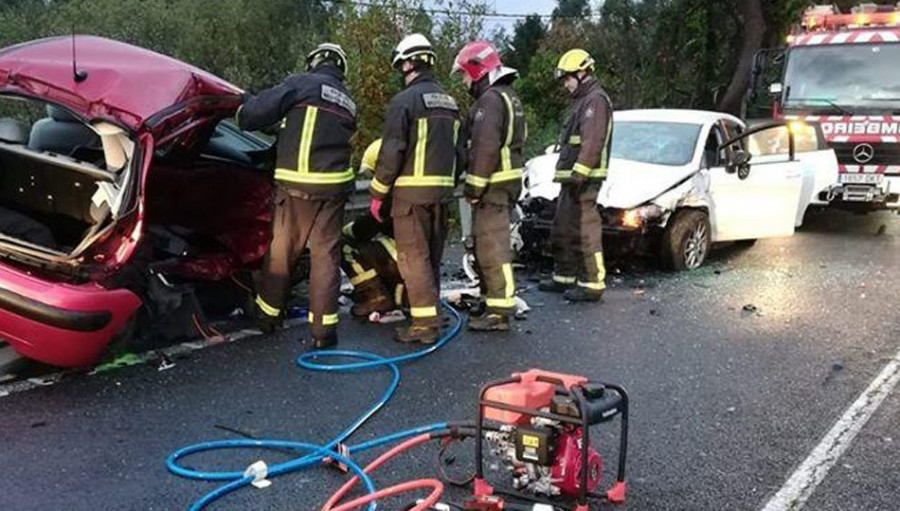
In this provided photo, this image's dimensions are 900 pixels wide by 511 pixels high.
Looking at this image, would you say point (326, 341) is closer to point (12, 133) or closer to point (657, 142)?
point (12, 133)

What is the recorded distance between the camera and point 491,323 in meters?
5.98

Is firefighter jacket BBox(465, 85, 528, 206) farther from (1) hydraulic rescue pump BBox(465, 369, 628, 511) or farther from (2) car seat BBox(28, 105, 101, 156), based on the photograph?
(1) hydraulic rescue pump BBox(465, 369, 628, 511)

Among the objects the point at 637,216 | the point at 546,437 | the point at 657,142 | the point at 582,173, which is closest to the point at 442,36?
the point at 657,142

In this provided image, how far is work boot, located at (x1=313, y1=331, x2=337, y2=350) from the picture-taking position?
5.37 m

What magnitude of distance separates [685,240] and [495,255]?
277cm

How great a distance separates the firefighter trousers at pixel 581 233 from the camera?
6.83 m

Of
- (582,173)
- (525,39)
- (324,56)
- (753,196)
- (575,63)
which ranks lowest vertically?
(753,196)

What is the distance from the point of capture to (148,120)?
4469mm

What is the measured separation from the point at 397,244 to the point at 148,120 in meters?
1.80

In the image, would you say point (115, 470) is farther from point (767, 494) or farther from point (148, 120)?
point (767, 494)

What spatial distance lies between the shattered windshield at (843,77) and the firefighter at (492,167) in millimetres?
6489

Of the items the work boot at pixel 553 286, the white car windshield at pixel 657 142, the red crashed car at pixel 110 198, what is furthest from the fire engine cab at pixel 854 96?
the red crashed car at pixel 110 198

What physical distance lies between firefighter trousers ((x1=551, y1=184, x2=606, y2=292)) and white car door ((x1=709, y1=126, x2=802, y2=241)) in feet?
6.66

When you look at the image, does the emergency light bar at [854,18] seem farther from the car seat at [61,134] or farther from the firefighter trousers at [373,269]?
the car seat at [61,134]
